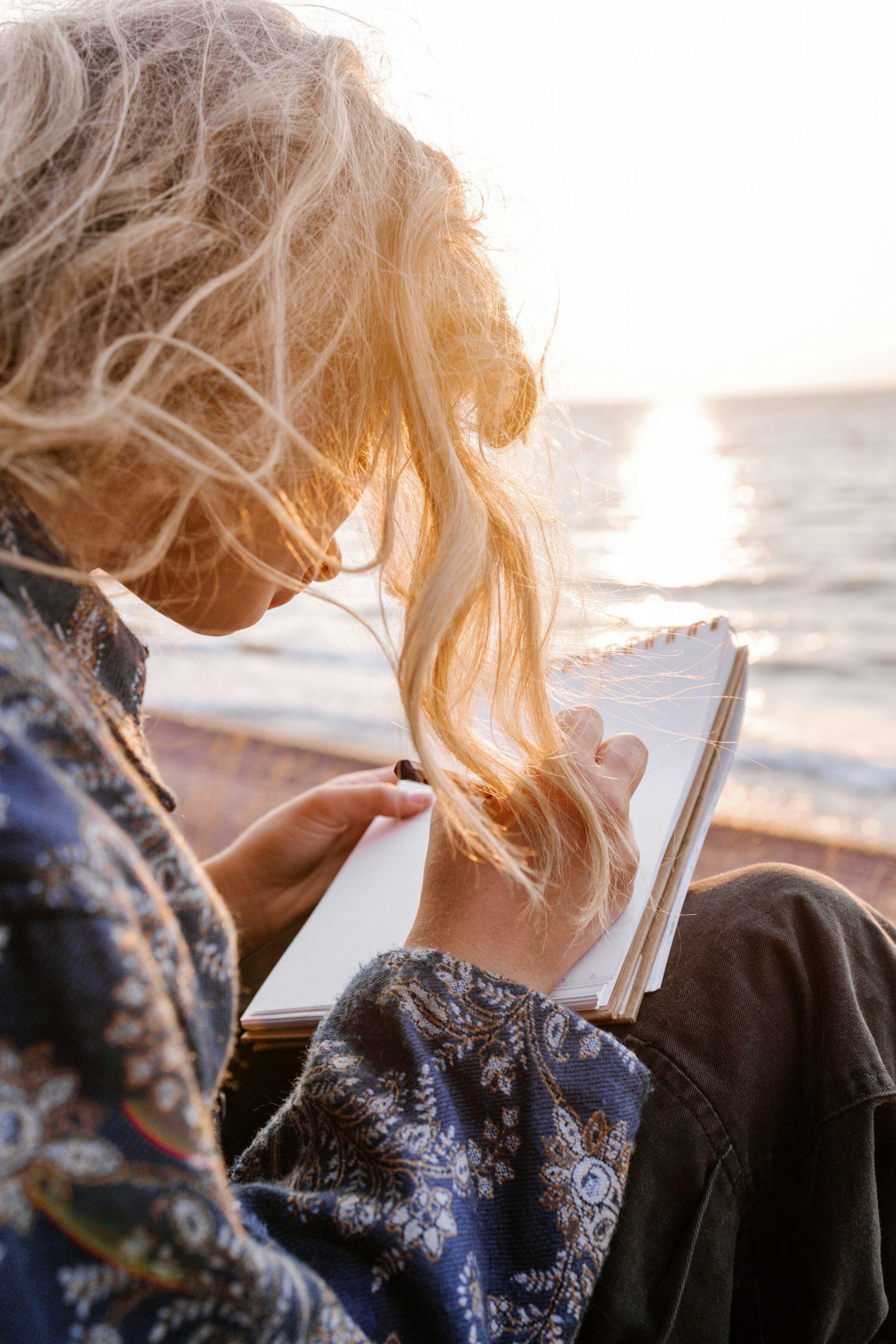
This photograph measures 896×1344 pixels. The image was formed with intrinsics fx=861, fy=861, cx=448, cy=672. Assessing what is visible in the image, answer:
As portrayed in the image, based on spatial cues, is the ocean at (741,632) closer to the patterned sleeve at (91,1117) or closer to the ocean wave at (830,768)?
the ocean wave at (830,768)

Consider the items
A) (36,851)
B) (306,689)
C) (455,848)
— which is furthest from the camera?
(306,689)

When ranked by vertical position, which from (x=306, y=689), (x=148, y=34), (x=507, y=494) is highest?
(x=148, y=34)

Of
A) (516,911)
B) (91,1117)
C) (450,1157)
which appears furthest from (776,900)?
(91,1117)

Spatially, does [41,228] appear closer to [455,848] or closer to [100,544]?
[100,544]

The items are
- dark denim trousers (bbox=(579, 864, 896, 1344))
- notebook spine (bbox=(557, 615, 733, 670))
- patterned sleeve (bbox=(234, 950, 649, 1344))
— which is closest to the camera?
patterned sleeve (bbox=(234, 950, 649, 1344))

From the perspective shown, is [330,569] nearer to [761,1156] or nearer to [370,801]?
[370,801]

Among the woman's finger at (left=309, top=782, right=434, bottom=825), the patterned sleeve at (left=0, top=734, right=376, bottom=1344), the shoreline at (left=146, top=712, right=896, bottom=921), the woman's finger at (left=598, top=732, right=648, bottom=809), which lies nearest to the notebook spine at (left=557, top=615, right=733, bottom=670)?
the woman's finger at (left=598, top=732, right=648, bottom=809)

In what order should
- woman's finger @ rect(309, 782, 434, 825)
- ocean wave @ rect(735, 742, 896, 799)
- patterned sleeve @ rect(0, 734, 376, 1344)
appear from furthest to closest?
ocean wave @ rect(735, 742, 896, 799)
woman's finger @ rect(309, 782, 434, 825)
patterned sleeve @ rect(0, 734, 376, 1344)

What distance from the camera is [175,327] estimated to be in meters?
0.55

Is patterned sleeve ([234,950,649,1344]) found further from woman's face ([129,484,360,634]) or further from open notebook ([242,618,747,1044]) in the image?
woman's face ([129,484,360,634])

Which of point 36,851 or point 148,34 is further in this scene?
point 148,34

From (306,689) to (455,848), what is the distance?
4.86 metres

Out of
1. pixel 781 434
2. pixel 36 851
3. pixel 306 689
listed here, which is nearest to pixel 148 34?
pixel 36 851

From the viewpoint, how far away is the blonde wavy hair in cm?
53
